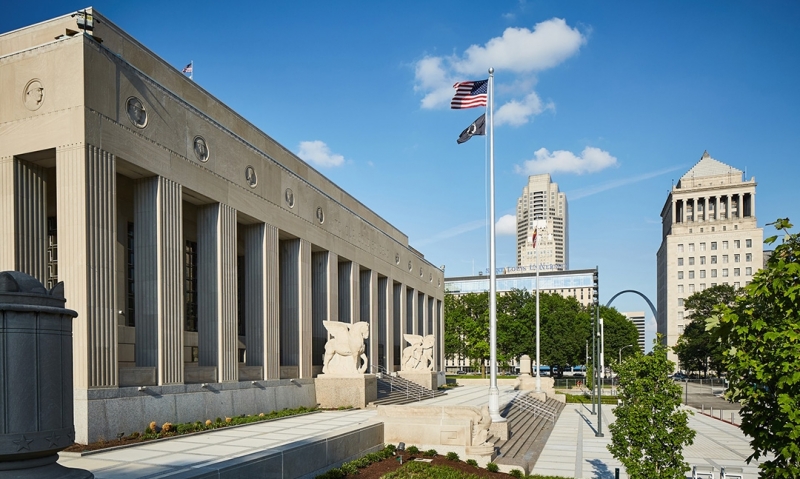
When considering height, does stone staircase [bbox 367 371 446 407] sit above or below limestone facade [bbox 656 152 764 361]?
below

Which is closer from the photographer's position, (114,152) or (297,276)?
(114,152)

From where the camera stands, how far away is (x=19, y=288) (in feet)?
16.3

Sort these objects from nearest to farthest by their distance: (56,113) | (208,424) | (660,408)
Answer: (660,408), (56,113), (208,424)

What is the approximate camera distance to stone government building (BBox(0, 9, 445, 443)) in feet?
61.0

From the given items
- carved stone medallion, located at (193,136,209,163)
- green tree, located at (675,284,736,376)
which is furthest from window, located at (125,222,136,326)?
green tree, located at (675,284,736,376)

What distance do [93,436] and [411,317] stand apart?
130 ft

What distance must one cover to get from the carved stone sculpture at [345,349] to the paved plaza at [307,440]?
2883 millimetres

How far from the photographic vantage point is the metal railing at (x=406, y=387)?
Answer: 37781 millimetres

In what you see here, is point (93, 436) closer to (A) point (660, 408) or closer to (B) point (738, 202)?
(A) point (660, 408)

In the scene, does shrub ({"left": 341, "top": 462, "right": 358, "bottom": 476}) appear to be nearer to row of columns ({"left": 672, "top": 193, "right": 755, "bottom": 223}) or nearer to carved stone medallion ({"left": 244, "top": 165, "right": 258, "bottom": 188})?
carved stone medallion ({"left": 244, "top": 165, "right": 258, "bottom": 188})

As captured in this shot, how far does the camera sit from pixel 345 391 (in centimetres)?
3073

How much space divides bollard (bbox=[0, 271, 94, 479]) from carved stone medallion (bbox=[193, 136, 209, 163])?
2050 centimetres

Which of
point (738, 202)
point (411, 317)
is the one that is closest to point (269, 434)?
point (411, 317)

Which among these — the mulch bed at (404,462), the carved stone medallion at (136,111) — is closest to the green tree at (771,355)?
the mulch bed at (404,462)
